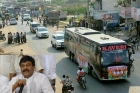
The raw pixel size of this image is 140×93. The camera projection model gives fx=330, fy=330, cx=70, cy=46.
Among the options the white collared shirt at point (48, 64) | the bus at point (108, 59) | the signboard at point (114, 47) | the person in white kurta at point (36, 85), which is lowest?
the bus at point (108, 59)

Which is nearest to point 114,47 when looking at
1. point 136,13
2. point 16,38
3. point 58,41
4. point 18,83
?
point 18,83

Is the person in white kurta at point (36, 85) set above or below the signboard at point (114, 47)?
above

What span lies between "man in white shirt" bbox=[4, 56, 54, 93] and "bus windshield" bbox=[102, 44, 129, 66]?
1217 centimetres

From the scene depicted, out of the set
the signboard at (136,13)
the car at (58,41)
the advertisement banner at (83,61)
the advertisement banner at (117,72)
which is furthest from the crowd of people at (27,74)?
the signboard at (136,13)

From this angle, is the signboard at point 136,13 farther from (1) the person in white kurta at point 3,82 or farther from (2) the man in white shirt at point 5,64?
(1) the person in white kurta at point 3,82

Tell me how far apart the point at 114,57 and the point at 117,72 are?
795mm

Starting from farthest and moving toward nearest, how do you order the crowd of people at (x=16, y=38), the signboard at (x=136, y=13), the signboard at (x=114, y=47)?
the crowd of people at (x=16, y=38), the signboard at (x=136, y=13), the signboard at (x=114, y=47)

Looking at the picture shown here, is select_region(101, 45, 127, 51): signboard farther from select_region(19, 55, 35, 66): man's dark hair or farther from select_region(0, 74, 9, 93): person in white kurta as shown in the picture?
select_region(0, 74, 9, 93): person in white kurta

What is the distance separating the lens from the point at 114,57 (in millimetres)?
16922

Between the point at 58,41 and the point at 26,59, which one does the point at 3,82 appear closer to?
the point at 26,59

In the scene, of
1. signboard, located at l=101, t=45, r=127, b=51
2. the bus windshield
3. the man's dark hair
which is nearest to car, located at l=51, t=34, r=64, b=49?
signboard, located at l=101, t=45, r=127, b=51

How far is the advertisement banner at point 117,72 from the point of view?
54.7 feet

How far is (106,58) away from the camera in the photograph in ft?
55.4

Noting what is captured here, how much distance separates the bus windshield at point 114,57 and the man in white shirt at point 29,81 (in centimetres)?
1217
